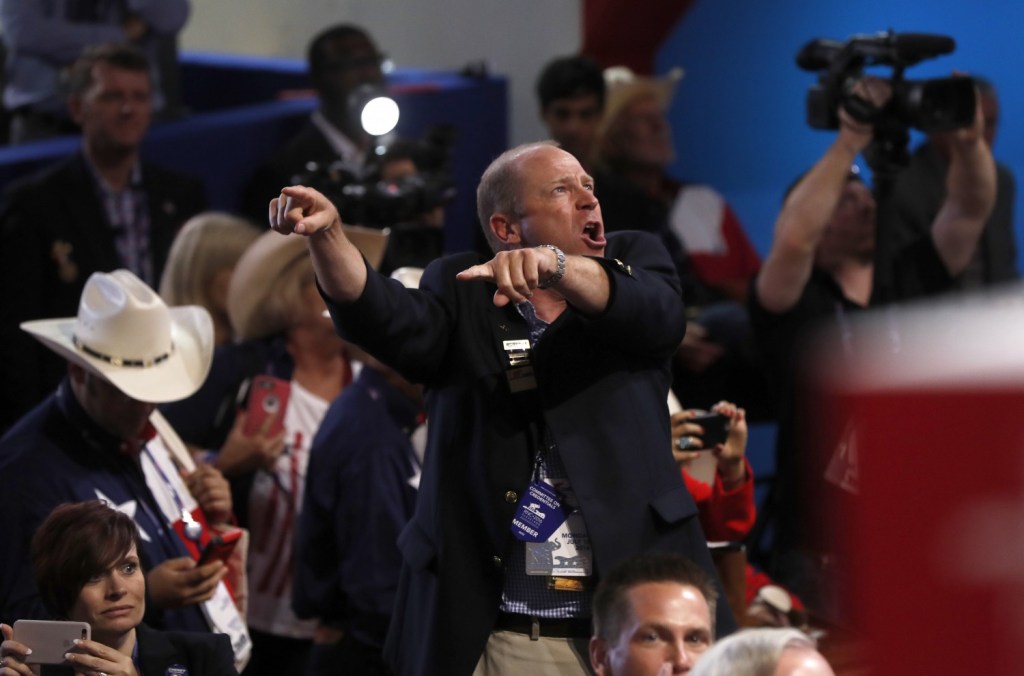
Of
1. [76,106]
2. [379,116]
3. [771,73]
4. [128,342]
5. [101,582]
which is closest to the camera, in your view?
[101,582]

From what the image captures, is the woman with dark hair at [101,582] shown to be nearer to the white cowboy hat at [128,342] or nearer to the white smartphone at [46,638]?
the white smartphone at [46,638]

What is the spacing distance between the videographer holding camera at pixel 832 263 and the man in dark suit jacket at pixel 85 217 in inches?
82.4

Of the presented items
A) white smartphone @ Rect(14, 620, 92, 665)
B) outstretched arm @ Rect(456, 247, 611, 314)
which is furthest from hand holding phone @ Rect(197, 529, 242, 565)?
outstretched arm @ Rect(456, 247, 611, 314)

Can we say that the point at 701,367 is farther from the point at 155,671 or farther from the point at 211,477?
the point at 155,671

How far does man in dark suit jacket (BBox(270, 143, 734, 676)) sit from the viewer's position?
9.09 feet

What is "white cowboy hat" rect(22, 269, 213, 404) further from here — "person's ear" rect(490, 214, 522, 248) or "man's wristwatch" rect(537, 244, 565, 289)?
"man's wristwatch" rect(537, 244, 565, 289)

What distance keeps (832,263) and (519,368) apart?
241 cm

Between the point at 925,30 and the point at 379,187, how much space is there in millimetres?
2917

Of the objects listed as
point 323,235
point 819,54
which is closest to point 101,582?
point 323,235

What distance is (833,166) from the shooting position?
15.6 feet

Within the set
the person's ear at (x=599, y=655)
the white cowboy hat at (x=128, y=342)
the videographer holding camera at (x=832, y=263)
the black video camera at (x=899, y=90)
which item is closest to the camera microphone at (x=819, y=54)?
the black video camera at (x=899, y=90)

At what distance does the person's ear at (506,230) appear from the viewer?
9.48 ft

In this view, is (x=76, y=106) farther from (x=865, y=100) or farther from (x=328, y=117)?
(x=865, y=100)

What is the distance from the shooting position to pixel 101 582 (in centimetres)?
303
